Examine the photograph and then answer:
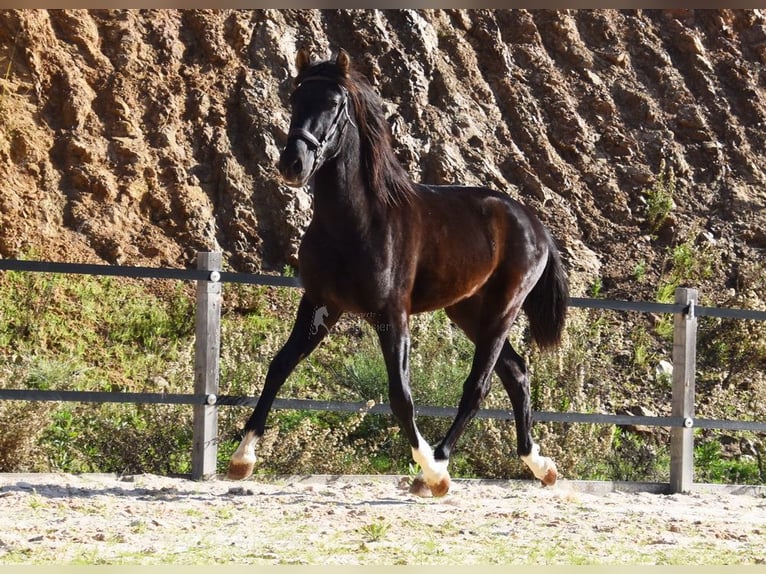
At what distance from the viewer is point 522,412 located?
629 centimetres

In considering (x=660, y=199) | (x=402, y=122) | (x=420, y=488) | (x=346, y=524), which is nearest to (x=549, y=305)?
(x=420, y=488)

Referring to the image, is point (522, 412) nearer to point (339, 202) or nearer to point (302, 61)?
point (339, 202)

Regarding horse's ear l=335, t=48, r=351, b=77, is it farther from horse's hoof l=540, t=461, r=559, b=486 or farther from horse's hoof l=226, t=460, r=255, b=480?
horse's hoof l=540, t=461, r=559, b=486

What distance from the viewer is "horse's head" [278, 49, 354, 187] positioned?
186 inches

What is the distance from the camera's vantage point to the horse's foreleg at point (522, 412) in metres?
6.18

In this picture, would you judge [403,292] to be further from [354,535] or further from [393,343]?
[354,535]

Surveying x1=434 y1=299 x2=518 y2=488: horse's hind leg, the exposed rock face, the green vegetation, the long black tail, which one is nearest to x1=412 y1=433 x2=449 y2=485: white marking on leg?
x1=434 y1=299 x2=518 y2=488: horse's hind leg

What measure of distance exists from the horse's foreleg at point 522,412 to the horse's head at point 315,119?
77.0 inches

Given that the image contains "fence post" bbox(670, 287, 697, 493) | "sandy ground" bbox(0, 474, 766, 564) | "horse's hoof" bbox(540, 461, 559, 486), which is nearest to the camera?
"sandy ground" bbox(0, 474, 766, 564)

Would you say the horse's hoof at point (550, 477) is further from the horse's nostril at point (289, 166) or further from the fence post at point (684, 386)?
the horse's nostril at point (289, 166)

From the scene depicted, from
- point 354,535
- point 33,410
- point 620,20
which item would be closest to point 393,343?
point 354,535

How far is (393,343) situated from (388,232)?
1.83 feet

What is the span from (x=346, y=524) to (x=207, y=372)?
1741mm

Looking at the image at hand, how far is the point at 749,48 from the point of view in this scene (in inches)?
566
